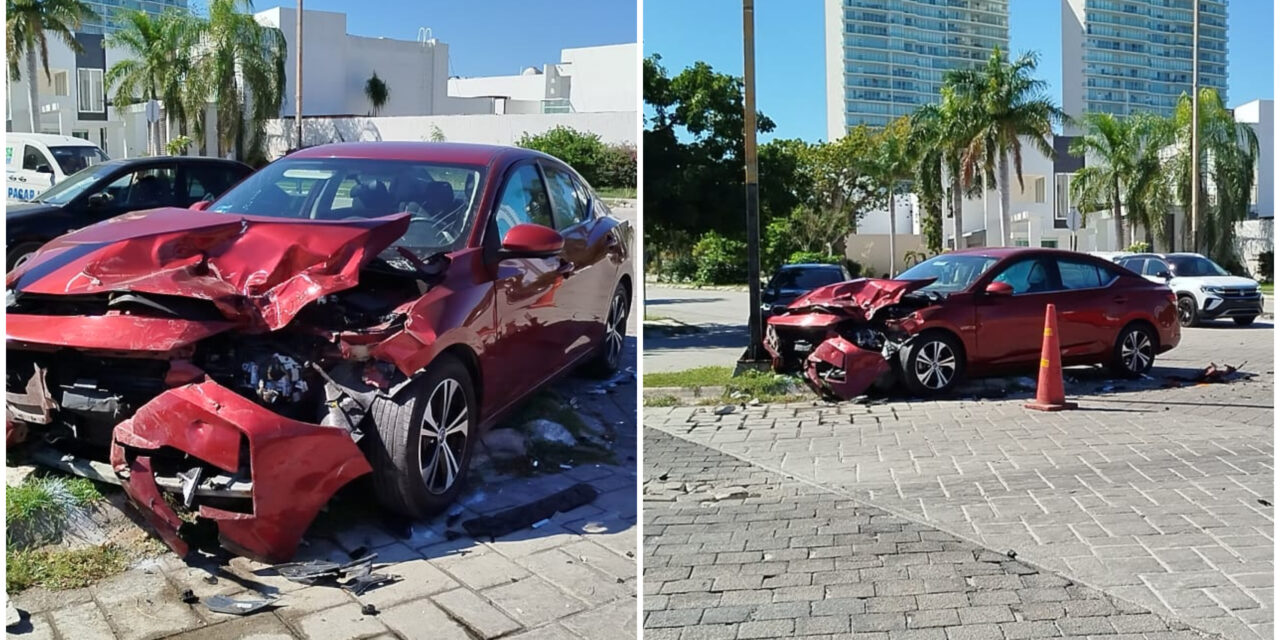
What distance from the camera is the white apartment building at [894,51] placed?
38.8 meters

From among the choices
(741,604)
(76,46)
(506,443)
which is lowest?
(741,604)

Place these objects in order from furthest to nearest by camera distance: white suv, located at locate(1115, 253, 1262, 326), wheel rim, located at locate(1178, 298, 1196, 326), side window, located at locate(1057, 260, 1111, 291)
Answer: wheel rim, located at locate(1178, 298, 1196, 326), white suv, located at locate(1115, 253, 1262, 326), side window, located at locate(1057, 260, 1111, 291)

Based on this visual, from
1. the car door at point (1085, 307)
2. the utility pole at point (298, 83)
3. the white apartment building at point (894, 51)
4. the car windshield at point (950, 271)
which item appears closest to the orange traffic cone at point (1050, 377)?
the car windshield at point (950, 271)

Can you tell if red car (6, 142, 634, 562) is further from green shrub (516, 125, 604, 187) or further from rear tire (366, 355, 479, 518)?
green shrub (516, 125, 604, 187)

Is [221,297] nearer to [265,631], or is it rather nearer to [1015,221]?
[265,631]

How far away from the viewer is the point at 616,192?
6.57 metres

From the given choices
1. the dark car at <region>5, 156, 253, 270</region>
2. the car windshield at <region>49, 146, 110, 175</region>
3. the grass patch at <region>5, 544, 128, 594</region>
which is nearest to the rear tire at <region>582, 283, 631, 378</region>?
the grass patch at <region>5, 544, 128, 594</region>

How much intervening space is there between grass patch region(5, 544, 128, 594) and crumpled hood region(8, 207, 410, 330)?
3.07 ft

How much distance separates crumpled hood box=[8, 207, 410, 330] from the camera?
3.79 metres

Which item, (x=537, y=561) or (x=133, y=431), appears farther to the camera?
(x=537, y=561)

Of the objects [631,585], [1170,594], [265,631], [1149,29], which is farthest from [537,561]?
[1149,29]

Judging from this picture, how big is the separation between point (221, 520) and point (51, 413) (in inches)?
35.1

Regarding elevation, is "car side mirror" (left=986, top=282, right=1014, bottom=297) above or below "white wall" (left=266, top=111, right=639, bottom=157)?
below

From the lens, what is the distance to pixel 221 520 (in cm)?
350
